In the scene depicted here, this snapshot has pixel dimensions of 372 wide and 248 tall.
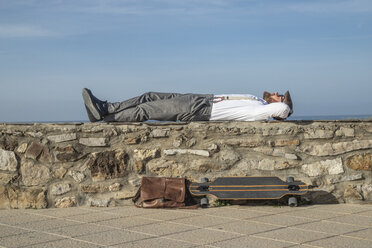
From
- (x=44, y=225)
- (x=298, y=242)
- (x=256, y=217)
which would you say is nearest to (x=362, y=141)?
(x=256, y=217)

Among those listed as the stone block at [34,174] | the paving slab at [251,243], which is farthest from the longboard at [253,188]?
the stone block at [34,174]

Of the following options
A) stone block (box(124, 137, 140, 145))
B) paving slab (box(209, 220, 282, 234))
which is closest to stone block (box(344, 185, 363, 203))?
paving slab (box(209, 220, 282, 234))

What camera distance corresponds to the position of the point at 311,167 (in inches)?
167

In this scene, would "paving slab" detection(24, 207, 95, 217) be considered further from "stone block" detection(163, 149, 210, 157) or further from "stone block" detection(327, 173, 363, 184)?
"stone block" detection(327, 173, 363, 184)

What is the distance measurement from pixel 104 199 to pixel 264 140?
1520 millimetres

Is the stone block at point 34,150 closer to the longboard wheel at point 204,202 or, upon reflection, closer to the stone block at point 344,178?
the longboard wheel at point 204,202

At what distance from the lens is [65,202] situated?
4.28 m

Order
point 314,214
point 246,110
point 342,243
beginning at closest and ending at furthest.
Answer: point 342,243, point 314,214, point 246,110

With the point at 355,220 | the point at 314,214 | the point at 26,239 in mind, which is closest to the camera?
the point at 26,239

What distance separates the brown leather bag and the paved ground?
129 mm

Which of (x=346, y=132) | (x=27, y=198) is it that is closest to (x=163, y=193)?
(x=27, y=198)

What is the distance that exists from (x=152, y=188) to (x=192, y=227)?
874mm

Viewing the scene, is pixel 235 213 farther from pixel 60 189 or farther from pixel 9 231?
pixel 9 231

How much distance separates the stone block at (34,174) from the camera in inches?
169
